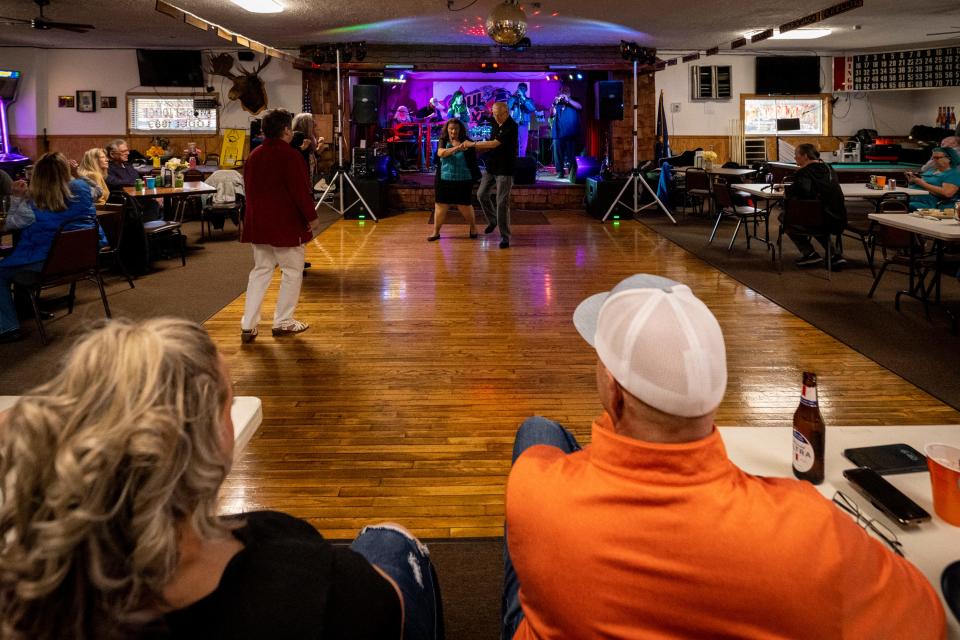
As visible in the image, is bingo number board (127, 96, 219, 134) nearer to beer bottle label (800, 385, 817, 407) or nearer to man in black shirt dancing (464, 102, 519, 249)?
man in black shirt dancing (464, 102, 519, 249)

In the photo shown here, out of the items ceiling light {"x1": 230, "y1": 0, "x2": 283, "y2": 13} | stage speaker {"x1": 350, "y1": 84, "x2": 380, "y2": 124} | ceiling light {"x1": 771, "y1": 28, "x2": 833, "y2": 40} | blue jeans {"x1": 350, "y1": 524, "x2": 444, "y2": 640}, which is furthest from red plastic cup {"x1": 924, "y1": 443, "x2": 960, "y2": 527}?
stage speaker {"x1": 350, "y1": 84, "x2": 380, "y2": 124}

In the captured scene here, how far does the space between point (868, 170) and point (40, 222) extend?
475 inches

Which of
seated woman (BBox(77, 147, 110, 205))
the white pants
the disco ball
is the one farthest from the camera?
the disco ball

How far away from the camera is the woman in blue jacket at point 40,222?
4.84 metres

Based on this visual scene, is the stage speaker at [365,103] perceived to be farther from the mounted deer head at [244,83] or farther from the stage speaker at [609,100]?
the stage speaker at [609,100]

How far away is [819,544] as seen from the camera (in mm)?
975

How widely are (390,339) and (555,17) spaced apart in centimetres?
681

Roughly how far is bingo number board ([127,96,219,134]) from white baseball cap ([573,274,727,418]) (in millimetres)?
13886

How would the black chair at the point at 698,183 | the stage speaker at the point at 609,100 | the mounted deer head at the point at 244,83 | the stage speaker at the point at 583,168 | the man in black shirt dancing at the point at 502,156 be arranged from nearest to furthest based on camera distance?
the man in black shirt dancing at the point at 502,156 → the black chair at the point at 698,183 → the stage speaker at the point at 609,100 → the mounted deer head at the point at 244,83 → the stage speaker at the point at 583,168

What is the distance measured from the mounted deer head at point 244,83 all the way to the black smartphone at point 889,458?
13184 millimetres

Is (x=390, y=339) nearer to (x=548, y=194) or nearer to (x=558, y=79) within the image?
(x=548, y=194)

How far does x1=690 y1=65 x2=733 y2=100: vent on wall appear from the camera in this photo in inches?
532

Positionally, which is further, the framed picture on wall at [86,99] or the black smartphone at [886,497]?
the framed picture on wall at [86,99]

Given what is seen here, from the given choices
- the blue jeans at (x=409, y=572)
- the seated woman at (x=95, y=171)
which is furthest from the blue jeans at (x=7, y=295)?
the blue jeans at (x=409, y=572)
